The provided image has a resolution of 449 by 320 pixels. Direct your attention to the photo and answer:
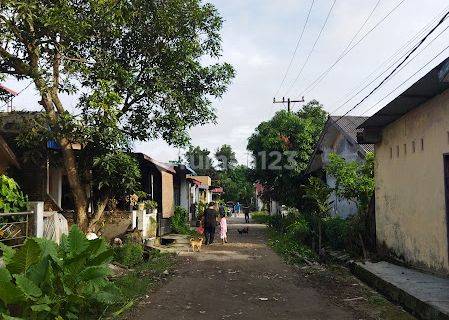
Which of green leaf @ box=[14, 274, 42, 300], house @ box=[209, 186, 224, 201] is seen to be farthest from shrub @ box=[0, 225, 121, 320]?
house @ box=[209, 186, 224, 201]

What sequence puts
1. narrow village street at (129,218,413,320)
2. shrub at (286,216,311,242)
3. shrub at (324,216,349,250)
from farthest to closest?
shrub at (286,216,311,242)
shrub at (324,216,349,250)
narrow village street at (129,218,413,320)

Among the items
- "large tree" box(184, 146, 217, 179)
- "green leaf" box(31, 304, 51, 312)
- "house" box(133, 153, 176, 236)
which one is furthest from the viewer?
"large tree" box(184, 146, 217, 179)

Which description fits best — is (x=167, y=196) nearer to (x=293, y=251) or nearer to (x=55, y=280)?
(x=293, y=251)

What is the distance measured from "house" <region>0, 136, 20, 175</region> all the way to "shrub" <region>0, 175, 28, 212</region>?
329 centimetres

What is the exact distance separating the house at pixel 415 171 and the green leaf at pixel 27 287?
6.50 m

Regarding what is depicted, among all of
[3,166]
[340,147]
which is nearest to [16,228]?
[3,166]

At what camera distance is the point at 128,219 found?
16312mm

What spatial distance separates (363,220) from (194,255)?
17.6 ft

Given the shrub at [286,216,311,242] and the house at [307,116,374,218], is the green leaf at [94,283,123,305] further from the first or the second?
the shrub at [286,216,311,242]

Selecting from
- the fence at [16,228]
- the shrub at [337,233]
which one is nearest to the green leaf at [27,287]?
the fence at [16,228]

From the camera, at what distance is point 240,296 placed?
8977 millimetres

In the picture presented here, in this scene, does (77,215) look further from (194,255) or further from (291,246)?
(291,246)

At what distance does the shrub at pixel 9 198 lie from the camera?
8.52m

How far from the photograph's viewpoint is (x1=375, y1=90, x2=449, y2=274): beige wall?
9.34 m
